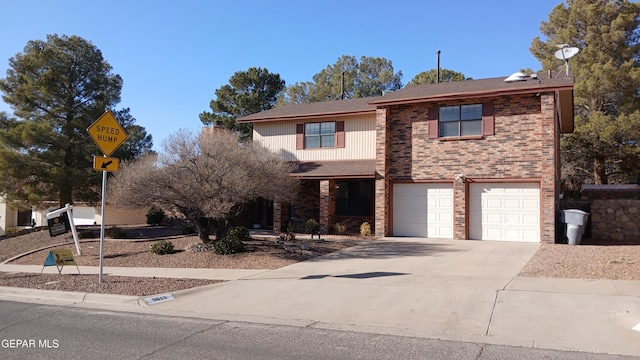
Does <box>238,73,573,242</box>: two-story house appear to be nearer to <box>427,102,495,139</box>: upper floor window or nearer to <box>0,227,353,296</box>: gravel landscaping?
<box>427,102,495,139</box>: upper floor window

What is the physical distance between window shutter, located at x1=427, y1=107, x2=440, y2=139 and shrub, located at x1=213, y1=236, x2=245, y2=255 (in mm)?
8424

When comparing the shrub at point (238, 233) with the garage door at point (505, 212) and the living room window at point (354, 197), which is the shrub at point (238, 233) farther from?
the garage door at point (505, 212)

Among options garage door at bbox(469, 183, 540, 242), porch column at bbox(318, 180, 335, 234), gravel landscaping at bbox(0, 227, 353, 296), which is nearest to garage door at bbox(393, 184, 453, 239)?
garage door at bbox(469, 183, 540, 242)

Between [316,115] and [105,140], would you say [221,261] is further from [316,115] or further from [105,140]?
[316,115]

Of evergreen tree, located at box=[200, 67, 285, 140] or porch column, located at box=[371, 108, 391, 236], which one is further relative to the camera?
evergreen tree, located at box=[200, 67, 285, 140]

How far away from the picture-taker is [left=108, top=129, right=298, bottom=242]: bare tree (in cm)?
1386

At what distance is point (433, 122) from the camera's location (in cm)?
1823

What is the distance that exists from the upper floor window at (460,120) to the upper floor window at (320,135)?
5228mm

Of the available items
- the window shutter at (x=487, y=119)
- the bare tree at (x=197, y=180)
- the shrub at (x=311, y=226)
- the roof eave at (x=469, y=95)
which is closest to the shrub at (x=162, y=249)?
Answer: the bare tree at (x=197, y=180)

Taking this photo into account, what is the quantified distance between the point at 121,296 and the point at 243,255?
4939 millimetres

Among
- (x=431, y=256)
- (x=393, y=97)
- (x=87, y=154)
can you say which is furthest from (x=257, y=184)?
(x=87, y=154)

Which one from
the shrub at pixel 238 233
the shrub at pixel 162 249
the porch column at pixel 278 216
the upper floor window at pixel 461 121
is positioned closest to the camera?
the shrub at pixel 162 249

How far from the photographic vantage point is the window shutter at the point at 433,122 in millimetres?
18188

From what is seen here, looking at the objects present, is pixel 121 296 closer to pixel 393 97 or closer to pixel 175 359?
pixel 175 359
